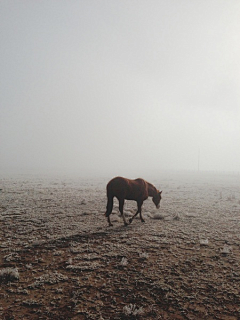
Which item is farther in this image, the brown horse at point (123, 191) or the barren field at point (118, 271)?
the brown horse at point (123, 191)

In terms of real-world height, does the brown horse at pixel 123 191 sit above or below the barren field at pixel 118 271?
above

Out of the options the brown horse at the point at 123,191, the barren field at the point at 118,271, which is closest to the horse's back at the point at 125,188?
the brown horse at the point at 123,191

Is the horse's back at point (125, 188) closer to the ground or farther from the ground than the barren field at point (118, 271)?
farther from the ground

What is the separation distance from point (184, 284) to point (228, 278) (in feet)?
4.27

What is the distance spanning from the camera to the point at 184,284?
450cm

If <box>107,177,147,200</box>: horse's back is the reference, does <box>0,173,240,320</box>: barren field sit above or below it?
below

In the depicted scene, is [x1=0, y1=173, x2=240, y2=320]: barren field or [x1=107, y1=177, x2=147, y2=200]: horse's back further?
[x1=107, y1=177, x2=147, y2=200]: horse's back

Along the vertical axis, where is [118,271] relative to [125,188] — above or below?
below

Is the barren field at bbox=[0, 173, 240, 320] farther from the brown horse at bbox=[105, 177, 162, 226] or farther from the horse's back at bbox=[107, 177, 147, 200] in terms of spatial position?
the horse's back at bbox=[107, 177, 147, 200]

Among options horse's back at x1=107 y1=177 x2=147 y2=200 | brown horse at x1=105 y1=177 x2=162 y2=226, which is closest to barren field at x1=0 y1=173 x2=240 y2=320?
brown horse at x1=105 y1=177 x2=162 y2=226

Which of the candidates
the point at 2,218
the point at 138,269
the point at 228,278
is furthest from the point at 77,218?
the point at 228,278

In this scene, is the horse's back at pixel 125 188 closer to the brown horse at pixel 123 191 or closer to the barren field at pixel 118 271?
the brown horse at pixel 123 191

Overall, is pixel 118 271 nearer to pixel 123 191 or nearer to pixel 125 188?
pixel 123 191

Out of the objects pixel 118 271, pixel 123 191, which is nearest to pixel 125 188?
pixel 123 191
